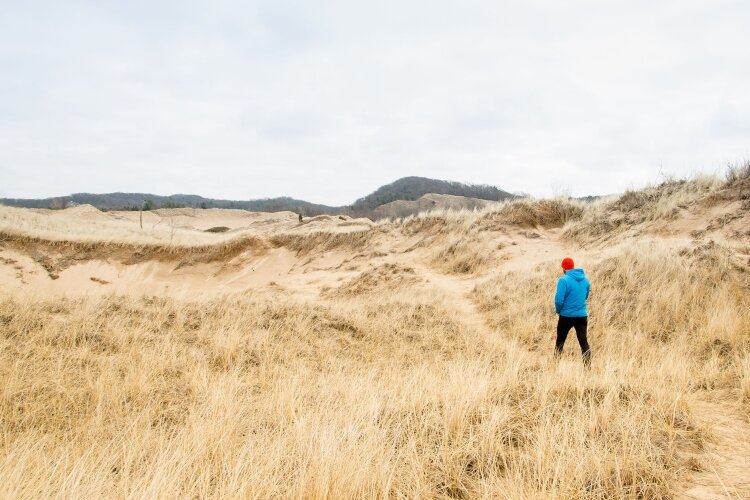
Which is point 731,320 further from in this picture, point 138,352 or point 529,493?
point 138,352

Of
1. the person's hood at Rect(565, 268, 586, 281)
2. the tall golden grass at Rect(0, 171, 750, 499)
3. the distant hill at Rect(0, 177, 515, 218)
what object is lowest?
the tall golden grass at Rect(0, 171, 750, 499)

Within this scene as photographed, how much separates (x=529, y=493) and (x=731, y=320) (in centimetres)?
617

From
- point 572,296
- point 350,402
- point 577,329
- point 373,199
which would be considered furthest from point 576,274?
point 373,199

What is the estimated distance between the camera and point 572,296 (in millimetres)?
5875

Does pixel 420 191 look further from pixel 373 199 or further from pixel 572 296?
pixel 572 296

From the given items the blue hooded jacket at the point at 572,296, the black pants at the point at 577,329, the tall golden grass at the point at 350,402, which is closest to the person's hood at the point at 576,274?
the blue hooded jacket at the point at 572,296

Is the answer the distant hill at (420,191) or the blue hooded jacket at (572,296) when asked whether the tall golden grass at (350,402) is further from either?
the distant hill at (420,191)

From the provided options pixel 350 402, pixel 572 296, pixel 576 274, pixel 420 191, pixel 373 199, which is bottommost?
pixel 350 402

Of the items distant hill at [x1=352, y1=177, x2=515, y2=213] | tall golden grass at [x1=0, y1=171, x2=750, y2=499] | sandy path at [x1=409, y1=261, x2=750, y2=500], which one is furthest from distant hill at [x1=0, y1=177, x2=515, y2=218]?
sandy path at [x1=409, y1=261, x2=750, y2=500]

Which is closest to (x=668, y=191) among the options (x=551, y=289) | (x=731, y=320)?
(x=551, y=289)

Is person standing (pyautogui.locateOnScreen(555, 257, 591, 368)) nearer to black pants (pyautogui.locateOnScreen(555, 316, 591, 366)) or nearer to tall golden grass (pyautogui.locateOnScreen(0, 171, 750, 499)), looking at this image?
black pants (pyautogui.locateOnScreen(555, 316, 591, 366))

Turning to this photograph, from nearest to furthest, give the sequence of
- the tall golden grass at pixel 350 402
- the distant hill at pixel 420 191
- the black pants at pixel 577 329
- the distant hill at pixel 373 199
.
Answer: the tall golden grass at pixel 350 402 → the black pants at pixel 577 329 → the distant hill at pixel 373 199 → the distant hill at pixel 420 191

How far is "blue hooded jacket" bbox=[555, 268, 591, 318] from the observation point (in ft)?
19.2

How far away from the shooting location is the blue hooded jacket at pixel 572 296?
5.85 meters
